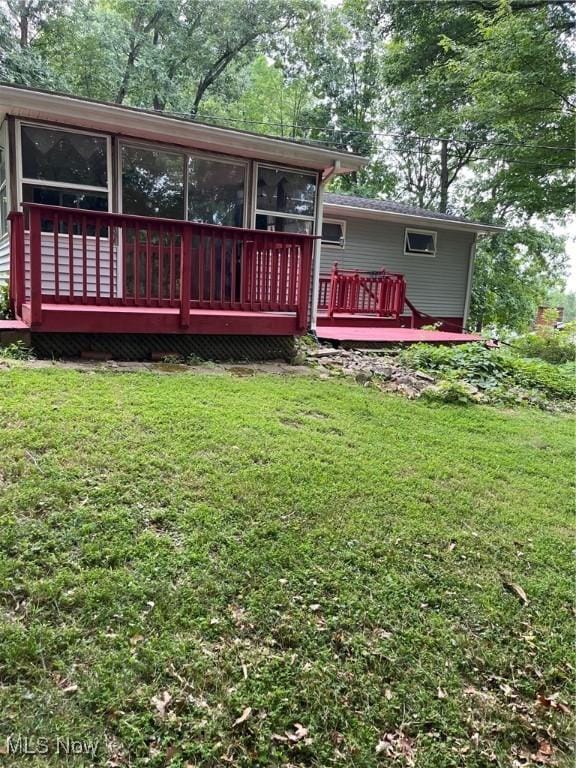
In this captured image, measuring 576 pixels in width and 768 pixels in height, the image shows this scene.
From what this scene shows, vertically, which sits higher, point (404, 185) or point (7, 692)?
point (404, 185)

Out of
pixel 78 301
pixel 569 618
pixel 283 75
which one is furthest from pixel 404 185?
pixel 569 618

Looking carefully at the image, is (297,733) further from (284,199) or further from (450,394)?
(284,199)

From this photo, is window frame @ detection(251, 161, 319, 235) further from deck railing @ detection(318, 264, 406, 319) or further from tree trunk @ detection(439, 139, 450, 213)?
tree trunk @ detection(439, 139, 450, 213)

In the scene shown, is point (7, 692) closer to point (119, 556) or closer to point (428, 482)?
point (119, 556)

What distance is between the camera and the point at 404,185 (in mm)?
25359

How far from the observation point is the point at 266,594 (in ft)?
6.82

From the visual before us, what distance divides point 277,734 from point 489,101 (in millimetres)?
13262

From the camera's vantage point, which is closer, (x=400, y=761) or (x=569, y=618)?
(x=400, y=761)

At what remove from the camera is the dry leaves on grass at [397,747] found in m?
1.61

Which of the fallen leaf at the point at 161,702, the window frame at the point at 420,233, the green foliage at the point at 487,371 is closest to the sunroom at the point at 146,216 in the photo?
the green foliage at the point at 487,371

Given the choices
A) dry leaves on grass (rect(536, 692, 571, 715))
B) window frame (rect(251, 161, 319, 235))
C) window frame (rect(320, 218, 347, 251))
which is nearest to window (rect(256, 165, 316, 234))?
window frame (rect(251, 161, 319, 235))

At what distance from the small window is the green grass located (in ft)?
33.9

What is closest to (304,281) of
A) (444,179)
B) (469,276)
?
(469,276)

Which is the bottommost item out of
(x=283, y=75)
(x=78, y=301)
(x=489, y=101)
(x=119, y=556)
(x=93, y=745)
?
(x=93, y=745)
